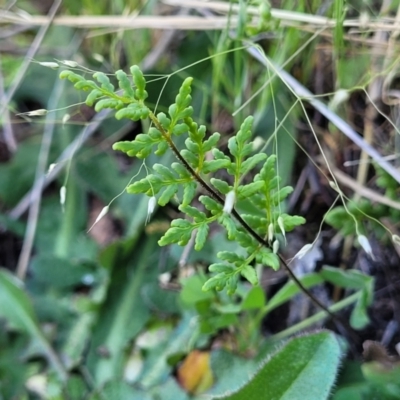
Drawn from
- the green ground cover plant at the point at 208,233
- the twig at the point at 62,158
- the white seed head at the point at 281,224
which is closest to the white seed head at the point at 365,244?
the green ground cover plant at the point at 208,233

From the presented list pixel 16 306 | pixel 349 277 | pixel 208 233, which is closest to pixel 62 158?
pixel 16 306

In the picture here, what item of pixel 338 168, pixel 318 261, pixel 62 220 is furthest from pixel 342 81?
pixel 62 220

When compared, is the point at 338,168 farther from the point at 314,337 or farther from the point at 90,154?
the point at 90,154

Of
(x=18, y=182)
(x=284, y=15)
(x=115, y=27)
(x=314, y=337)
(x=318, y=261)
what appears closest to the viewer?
(x=314, y=337)

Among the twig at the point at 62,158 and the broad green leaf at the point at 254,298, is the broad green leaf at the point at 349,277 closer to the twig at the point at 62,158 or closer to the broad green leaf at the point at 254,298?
the broad green leaf at the point at 254,298

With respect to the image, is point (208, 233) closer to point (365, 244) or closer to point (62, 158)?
point (365, 244)

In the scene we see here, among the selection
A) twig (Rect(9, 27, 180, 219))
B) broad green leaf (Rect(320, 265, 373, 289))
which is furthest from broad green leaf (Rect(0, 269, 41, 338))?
broad green leaf (Rect(320, 265, 373, 289))

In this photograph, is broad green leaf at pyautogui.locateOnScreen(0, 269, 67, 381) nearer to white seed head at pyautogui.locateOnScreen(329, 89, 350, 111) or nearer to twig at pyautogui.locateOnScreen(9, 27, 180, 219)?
twig at pyautogui.locateOnScreen(9, 27, 180, 219)

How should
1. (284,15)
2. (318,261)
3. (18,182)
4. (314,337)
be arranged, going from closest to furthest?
(314,337), (284,15), (318,261), (18,182)

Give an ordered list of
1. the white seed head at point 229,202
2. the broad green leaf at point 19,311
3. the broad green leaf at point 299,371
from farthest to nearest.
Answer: the broad green leaf at point 19,311
the broad green leaf at point 299,371
the white seed head at point 229,202
